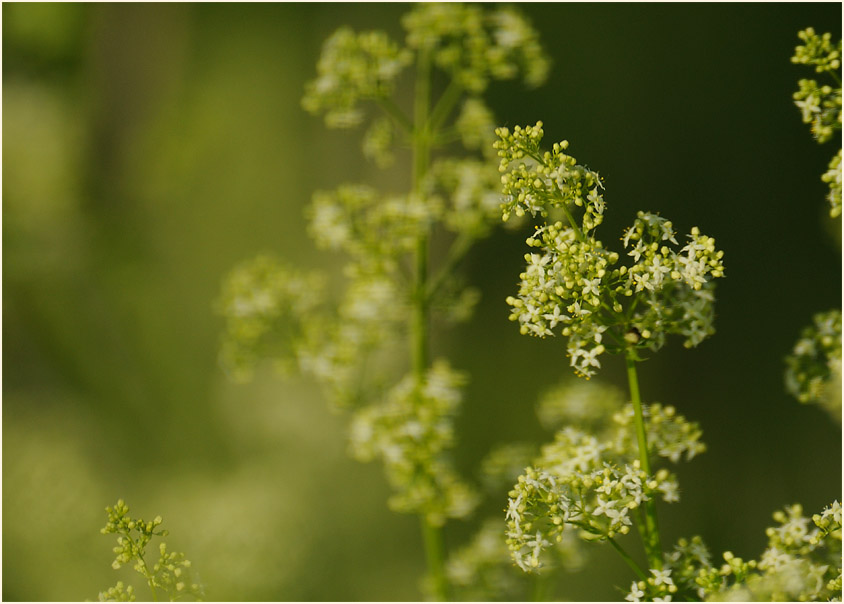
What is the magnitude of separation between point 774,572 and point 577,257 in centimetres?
28

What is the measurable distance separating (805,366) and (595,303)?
310 millimetres

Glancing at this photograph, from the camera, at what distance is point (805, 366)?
0.67 meters

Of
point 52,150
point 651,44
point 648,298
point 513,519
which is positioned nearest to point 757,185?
point 651,44

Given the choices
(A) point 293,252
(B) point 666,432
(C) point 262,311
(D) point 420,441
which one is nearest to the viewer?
(B) point 666,432

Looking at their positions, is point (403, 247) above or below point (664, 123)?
below

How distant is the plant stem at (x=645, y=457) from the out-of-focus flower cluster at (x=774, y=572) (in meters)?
0.02

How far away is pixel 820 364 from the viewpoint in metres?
0.66

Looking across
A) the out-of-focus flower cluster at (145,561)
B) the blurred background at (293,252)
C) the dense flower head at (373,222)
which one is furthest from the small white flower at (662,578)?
the blurred background at (293,252)

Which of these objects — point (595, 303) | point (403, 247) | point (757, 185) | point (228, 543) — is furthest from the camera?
point (757, 185)

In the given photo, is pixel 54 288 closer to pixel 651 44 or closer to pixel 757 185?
pixel 651 44

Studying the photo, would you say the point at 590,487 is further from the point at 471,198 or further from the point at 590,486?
the point at 471,198

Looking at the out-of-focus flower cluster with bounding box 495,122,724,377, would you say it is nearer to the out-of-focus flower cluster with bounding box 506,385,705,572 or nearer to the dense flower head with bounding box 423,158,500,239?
the out-of-focus flower cluster with bounding box 506,385,705,572

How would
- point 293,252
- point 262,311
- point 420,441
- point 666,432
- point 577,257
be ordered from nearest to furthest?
point 577,257 → point 666,432 → point 420,441 → point 262,311 → point 293,252

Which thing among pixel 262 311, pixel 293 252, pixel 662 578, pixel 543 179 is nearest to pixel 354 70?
pixel 262 311
